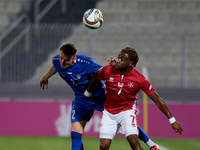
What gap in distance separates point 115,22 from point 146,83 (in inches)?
350

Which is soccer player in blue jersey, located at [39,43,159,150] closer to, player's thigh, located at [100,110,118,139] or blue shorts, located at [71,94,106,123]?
blue shorts, located at [71,94,106,123]

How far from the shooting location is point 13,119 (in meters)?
8.77

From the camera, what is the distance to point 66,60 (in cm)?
470

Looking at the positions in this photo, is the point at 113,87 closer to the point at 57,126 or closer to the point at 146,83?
the point at 146,83

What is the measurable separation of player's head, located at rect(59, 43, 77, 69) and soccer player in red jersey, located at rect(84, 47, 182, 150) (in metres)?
0.42

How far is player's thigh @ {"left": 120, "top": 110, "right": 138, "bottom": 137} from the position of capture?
14.7 feet

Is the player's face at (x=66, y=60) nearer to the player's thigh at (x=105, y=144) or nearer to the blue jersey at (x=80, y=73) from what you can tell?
the blue jersey at (x=80, y=73)

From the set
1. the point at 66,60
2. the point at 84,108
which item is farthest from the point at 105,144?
the point at 66,60

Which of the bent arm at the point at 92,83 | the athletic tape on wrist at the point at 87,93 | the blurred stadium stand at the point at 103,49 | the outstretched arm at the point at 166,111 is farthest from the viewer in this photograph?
the blurred stadium stand at the point at 103,49

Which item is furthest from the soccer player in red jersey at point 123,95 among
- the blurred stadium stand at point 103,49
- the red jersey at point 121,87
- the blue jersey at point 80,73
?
the blurred stadium stand at point 103,49

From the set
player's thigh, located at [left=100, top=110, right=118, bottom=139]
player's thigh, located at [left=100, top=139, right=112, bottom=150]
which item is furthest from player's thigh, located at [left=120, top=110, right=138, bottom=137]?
player's thigh, located at [left=100, top=139, right=112, bottom=150]

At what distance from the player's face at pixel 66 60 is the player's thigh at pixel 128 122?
0.99m

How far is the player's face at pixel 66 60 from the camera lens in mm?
4652

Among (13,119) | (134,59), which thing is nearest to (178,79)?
(13,119)
